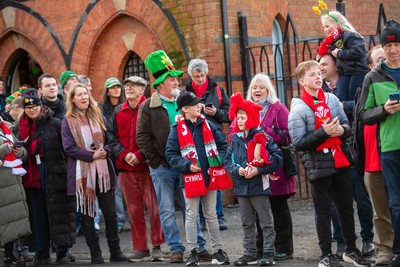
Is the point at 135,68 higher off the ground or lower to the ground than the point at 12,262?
higher

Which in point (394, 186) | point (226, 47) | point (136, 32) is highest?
point (136, 32)

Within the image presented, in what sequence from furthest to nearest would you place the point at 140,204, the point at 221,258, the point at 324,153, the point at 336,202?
the point at 140,204 < the point at 221,258 < the point at 336,202 < the point at 324,153

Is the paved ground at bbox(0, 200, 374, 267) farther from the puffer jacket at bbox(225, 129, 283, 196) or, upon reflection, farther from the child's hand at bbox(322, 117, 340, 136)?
the child's hand at bbox(322, 117, 340, 136)

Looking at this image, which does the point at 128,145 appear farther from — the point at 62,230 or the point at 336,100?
the point at 336,100

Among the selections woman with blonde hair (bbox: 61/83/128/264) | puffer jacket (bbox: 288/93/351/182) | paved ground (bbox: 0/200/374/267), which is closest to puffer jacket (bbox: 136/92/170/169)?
woman with blonde hair (bbox: 61/83/128/264)

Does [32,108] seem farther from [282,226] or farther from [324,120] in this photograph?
[324,120]

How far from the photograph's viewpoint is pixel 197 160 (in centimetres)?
988

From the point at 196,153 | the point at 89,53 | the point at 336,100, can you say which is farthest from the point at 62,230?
the point at 89,53

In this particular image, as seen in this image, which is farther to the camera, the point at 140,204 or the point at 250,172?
the point at 140,204

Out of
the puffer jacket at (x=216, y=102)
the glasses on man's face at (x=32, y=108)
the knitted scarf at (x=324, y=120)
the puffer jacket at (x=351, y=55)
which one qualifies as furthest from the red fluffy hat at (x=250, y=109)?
the glasses on man's face at (x=32, y=108)

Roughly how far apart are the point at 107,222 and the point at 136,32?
579cm

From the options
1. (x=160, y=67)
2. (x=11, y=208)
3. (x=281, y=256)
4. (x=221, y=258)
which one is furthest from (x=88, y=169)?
(x=281, y=256)

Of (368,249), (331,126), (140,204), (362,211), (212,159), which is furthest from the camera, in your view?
(140,204)

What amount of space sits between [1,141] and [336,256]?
14.1ft
